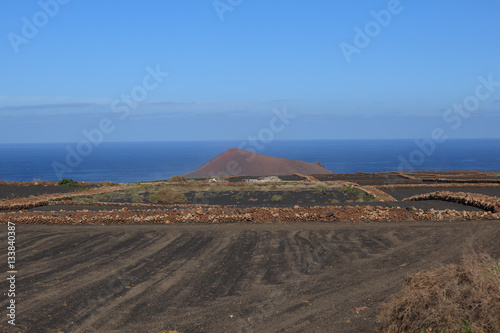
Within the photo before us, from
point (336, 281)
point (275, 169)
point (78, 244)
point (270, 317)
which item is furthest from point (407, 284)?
point (275, 169)

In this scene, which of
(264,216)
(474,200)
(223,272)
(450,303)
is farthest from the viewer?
(474,200)

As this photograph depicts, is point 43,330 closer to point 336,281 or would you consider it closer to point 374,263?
point 336,281

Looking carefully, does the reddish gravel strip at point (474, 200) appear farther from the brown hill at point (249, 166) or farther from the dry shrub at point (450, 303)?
the brown hill at point (249, 166)

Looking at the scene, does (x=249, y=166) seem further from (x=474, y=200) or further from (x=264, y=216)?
(x=264, y=216)

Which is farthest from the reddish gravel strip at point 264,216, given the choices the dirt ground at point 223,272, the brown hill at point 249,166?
the brown hill at point 249,166

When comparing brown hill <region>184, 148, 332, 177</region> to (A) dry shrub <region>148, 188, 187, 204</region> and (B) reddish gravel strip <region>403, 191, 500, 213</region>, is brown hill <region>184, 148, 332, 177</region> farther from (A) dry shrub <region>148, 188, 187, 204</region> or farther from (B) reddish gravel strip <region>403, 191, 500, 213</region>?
(B) reddish gravel strip <region>403, 191, 500, 213</region>

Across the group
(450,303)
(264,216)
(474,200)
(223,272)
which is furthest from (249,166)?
(450,303)

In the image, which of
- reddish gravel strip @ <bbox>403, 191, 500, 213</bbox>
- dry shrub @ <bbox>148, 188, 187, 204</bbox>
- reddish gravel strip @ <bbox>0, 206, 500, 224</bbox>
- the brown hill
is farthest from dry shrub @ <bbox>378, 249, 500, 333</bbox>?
the brown hill
